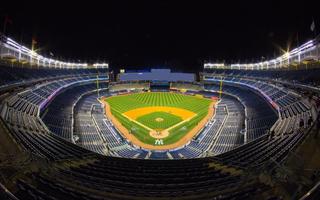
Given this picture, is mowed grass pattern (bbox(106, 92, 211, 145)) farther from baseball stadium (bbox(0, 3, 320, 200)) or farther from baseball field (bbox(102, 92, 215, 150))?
baseball stadium (bbox(0, 3, 320, 200))

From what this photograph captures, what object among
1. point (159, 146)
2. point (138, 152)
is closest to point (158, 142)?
point (159, 146)

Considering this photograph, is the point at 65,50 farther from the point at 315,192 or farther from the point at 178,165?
the point at 315,192

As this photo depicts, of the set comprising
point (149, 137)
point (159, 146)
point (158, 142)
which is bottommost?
point (159, 146)

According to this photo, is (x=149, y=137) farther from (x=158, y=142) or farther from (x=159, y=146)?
(x=159, y=146)

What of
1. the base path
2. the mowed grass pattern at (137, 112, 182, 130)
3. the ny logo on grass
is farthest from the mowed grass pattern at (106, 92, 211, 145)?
the mowed grass pattern at (137, 112, 182, 130)

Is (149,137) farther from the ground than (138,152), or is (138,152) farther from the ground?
(149,137)
